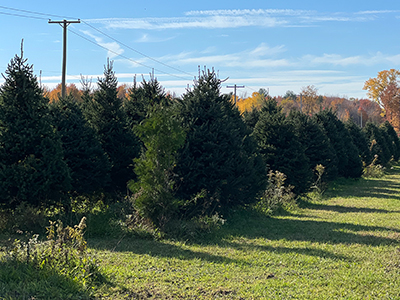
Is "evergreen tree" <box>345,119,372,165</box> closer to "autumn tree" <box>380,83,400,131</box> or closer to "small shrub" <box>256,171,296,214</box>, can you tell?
"small shrub" <box>256,171,296,214</box>

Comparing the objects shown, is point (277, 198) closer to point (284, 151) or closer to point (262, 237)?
point (284, 151)

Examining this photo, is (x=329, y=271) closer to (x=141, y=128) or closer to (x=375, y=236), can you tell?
(x=375, y=236)

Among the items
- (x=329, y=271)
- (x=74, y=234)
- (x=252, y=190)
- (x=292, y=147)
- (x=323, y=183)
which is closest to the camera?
(x=74, y=234)

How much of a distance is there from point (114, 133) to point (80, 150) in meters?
1.75

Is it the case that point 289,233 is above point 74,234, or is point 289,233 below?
below

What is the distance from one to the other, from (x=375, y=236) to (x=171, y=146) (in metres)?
5.25

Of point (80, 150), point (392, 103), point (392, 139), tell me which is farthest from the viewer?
point (392, 103)

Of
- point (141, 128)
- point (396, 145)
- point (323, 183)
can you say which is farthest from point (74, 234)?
point (396, 145)

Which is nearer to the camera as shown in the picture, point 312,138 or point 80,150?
Result: point 80,150

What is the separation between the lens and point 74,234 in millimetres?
5898

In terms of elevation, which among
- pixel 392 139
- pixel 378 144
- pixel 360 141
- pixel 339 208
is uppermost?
pixel 392 139

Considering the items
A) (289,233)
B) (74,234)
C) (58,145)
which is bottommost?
(289,233)

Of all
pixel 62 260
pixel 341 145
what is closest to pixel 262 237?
pixel 62 260

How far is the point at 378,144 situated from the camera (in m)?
35.7
